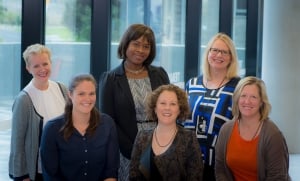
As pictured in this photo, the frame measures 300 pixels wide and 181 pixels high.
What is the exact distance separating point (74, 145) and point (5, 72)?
1.87 metres

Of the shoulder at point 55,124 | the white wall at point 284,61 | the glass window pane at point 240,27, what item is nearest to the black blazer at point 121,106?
the shoulder at point 55,124

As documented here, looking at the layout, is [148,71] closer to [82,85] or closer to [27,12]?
[82,85]

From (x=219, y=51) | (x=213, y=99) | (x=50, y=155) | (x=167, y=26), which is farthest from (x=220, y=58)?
(x=167, y=26)

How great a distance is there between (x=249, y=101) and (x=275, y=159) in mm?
354

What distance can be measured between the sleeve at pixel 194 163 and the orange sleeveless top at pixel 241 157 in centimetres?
17

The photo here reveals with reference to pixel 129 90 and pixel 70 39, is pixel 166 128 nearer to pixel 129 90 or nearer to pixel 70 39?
pixel 129 90

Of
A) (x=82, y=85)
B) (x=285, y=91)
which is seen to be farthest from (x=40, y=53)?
(x=285, y=91)

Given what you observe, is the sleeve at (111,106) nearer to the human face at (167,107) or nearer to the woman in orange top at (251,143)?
the human face at (167,107)

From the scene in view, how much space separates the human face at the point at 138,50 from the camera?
8.73ft

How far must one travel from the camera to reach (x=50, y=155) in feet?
7.85

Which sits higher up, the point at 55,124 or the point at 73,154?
the point at 55,124

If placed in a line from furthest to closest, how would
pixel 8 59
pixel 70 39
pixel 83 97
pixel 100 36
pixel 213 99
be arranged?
pixel 70 39 < pixel 100 36 < pixel 8 59 < pixel 213 99 < pixel 83 97

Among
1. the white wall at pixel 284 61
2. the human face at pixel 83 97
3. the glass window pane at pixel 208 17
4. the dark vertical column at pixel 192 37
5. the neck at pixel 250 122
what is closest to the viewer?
the human face at pixel 83 97

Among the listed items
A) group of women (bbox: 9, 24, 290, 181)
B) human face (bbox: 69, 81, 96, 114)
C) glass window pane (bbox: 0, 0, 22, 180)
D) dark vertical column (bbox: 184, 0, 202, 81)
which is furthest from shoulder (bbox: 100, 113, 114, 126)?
dark vertical column (bbox: 184, 0, 202, 81)
